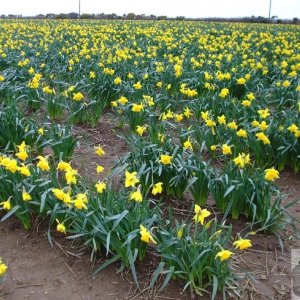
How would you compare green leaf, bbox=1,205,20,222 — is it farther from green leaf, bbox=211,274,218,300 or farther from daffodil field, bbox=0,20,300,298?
green leaf, bbox=211,274,218,300

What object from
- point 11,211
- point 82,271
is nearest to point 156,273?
point 82,271

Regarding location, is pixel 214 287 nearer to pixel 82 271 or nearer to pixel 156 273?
pixel 156 273

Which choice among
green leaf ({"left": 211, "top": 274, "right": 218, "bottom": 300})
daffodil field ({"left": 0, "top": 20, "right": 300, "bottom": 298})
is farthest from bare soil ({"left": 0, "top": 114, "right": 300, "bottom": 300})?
green leaf ({"left": 211, "top": 274, "right": 218, "bottom": 300})

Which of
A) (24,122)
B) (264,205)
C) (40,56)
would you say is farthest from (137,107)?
(40,56)

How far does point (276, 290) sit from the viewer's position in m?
2.41

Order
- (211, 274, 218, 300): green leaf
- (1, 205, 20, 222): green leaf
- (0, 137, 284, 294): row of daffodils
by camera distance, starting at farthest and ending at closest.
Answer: (1, 205, 20, 222): green leaf, (0, 137, 284, 294): row of daffodils, (211, 274, 218, 300): green leaf

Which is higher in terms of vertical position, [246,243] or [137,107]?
[137,107]

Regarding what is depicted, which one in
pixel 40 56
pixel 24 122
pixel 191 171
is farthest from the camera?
pixel 40 56

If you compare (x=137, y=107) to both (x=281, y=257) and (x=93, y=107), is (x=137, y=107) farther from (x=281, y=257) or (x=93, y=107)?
(x=281, y=257)

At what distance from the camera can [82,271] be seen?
2.57 m

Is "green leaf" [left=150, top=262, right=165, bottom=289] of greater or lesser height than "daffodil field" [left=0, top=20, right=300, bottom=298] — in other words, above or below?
below

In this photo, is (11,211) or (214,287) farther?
(11,211)

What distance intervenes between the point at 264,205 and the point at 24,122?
2.37 meters

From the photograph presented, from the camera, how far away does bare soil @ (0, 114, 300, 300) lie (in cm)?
239
